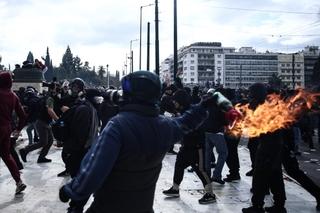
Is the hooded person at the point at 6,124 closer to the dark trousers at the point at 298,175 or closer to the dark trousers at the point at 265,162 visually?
the dark trousers at the point at 265,162

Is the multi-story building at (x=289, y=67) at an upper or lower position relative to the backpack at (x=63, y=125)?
upper

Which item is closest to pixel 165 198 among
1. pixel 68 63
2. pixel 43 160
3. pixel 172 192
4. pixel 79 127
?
pixel 172 192

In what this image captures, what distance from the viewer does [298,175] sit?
6.75 m

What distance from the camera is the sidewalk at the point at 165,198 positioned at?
22.0 feet

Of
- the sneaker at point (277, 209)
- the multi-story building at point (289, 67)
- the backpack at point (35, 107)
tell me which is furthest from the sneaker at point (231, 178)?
the multi-story building at point (289, 67)

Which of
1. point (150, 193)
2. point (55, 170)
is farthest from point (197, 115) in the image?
point (55, 170)

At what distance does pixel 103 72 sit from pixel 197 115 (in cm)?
13910

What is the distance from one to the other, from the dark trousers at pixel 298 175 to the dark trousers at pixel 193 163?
1.26m

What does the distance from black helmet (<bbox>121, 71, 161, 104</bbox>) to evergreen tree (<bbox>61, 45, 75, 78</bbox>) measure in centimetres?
11618

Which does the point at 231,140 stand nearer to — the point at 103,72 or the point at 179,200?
the point at 179,200

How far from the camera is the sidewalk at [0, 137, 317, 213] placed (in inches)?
264

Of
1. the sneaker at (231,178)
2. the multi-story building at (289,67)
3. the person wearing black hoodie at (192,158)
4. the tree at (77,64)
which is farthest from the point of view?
the multi-story building at (289,67)

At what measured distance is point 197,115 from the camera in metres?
3.38

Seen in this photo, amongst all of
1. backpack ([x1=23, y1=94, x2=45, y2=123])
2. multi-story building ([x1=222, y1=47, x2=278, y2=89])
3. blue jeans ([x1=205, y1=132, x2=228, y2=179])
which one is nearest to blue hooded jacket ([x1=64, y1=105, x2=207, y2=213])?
blue jeans ([x1=205, y1=132, x2=228, y2=179])
